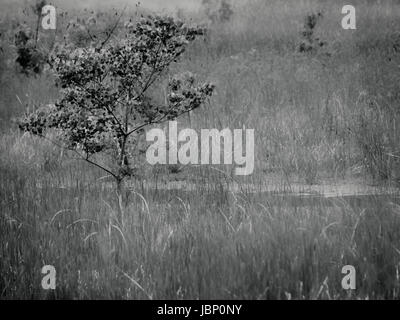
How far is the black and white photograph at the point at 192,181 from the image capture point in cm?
283

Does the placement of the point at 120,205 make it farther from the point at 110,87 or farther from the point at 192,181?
the point at 192,181

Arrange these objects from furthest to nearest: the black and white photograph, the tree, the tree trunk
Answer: the tree → the tree trunk → the black and white photograph

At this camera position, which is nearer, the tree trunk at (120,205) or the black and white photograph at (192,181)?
the black and white photograph at (192,181)

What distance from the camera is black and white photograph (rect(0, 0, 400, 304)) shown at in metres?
2.83

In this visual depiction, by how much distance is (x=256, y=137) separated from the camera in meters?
6.24

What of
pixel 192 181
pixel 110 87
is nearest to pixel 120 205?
pixel 110 87

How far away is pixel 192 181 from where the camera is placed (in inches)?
209

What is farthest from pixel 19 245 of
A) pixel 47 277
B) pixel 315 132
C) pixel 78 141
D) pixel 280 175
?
pixel 315 132

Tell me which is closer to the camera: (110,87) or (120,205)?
(120,205)

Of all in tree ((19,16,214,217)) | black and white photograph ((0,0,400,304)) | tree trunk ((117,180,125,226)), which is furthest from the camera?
tree ((19,16,214,217))

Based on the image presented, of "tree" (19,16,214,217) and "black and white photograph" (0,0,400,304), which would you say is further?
"tree" (19,16,214,217)

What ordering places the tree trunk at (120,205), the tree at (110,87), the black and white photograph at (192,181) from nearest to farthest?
the black and white photograph at (192,181)
the tree trunk at (120,205)
the tree at (110,87)

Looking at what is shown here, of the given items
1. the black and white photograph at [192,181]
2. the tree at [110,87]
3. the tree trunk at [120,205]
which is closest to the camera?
the black and white photograph at [192,181]
